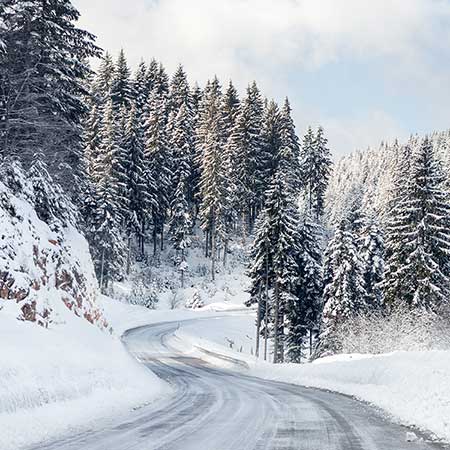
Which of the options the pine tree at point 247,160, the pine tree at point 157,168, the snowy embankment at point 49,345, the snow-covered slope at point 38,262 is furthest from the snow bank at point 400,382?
the pine tree at point 247,160

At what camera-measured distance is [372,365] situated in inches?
752

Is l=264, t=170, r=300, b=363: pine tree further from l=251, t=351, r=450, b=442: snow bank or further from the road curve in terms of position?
the road curve

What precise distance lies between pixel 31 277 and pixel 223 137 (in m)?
67.9

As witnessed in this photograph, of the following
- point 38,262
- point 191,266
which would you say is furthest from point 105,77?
point 38,262

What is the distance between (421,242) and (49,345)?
1154 inches

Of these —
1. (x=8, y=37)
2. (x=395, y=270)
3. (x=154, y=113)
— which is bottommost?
(x=395, y=270)

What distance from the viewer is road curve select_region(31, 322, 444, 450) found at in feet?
25.6

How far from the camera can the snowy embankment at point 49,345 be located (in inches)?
336

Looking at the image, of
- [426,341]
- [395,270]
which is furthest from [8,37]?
[395,270]

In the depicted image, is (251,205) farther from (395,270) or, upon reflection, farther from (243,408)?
(243,408)

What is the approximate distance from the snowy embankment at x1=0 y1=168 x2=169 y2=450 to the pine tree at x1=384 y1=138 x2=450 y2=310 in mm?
22621

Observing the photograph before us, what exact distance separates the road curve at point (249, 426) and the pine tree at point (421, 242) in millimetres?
19923

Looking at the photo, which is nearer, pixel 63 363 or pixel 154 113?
pixel 63 363

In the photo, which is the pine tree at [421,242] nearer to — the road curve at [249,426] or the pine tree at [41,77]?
the road curve at [249,426]
